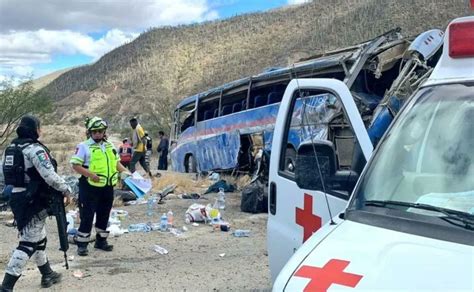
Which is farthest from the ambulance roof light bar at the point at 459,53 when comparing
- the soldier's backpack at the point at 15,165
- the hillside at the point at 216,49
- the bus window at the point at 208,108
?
the hillside at the point at 216,49

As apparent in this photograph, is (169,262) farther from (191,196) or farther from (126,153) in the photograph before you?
(126,153)

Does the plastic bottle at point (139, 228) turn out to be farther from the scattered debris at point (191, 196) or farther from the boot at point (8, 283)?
the boot at point (8, 283)

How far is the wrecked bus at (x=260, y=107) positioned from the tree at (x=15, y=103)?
14367mm

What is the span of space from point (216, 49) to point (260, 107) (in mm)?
53547

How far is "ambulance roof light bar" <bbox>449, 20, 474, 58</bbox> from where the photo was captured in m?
3.01

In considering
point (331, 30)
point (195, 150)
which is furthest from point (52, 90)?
point (195, 150)

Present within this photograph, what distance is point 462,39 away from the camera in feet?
9.95

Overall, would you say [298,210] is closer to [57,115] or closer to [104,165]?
[104,165]

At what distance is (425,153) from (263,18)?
70467 millimetres

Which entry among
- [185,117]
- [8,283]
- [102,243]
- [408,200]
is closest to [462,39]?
[408,200]

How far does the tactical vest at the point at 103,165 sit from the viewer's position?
295 inches

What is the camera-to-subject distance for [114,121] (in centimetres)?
5450

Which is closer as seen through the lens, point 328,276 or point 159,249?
point 328,276

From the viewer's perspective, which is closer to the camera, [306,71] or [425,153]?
[425,153]
